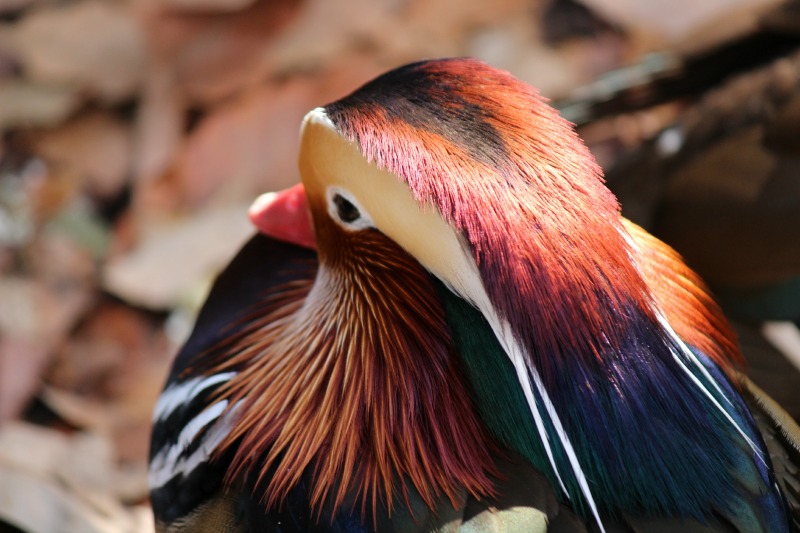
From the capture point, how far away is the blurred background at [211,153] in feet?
8.11

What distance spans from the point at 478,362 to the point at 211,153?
84.8 inches

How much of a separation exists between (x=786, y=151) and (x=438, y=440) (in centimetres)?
139

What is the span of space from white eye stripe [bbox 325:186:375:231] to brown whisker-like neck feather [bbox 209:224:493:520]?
0.02 m

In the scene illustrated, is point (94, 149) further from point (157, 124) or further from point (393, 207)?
point (393, 207)

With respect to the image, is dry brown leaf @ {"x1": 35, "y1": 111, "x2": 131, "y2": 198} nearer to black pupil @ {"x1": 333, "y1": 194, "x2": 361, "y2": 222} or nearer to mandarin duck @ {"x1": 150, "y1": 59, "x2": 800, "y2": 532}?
mandarin duck @ {"x1": 150, "y1": 59, "x2": 800, "y2": 532}

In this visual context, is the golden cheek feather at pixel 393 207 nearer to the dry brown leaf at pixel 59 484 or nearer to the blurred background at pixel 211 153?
the blurred background at pixel 211 153

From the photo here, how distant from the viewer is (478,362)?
149 cm

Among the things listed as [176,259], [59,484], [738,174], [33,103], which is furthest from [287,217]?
[33,103]

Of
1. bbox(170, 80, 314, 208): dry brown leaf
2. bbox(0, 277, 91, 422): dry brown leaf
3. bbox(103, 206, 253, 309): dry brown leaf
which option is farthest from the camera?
bbox(170, 80, 314, 208): dry brown leaf

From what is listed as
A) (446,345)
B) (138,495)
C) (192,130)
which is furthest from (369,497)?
(192,130)

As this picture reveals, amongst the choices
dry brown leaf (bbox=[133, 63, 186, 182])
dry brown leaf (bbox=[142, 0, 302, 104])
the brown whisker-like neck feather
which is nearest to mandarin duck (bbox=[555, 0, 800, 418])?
the brown whisker-like neck feather

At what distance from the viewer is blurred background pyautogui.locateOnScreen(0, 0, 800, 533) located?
97.3 inches

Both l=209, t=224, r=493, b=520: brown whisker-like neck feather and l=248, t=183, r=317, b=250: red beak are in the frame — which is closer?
l=209, t=224, r=493, b=520: brown whisker-like neck feather

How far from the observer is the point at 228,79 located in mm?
3531
